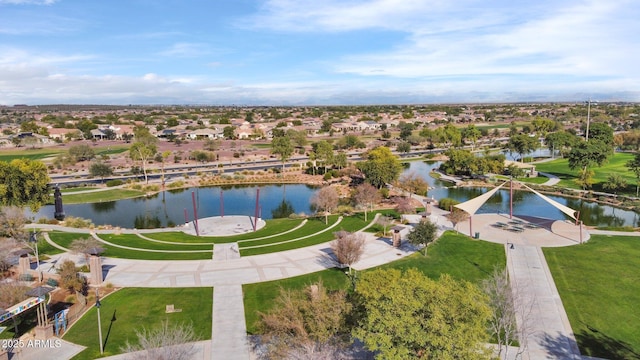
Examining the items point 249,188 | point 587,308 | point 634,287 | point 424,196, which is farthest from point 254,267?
point 249,188

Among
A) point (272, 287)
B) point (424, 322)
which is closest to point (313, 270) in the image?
point (272, 287)

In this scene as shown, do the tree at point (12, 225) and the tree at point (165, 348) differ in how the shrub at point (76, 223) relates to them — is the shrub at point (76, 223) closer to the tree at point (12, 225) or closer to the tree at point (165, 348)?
the tree at point (12, 225)

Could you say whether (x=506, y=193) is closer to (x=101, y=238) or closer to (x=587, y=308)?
(x=587, y=308)

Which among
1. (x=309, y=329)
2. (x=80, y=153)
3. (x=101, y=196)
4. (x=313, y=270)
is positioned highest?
(x=80, y=153)

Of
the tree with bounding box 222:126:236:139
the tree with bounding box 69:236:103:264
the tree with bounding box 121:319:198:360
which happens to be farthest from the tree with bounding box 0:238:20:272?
the tree with bounding box 222:126:236:139

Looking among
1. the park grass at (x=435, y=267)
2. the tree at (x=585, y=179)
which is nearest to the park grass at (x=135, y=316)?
the park grass at (x=435, y=267)

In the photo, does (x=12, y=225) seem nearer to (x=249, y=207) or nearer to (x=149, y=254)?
(x=149, y=254)
